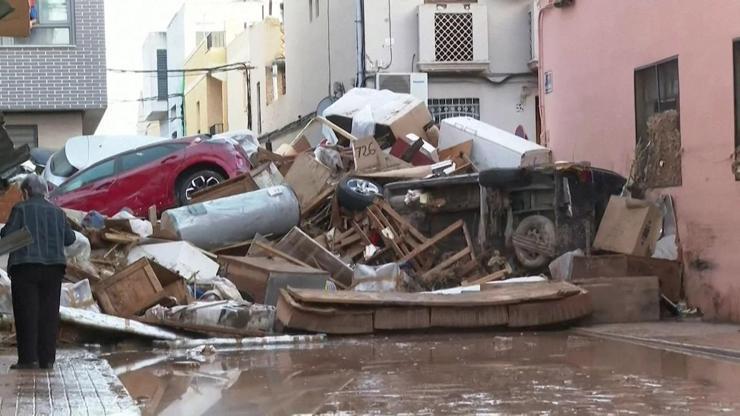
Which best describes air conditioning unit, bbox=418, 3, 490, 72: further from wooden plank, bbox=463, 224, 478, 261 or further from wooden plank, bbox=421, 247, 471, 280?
wooden plank, bbox=421, 247, 471, 280

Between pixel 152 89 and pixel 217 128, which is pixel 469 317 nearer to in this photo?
pixel 217 128

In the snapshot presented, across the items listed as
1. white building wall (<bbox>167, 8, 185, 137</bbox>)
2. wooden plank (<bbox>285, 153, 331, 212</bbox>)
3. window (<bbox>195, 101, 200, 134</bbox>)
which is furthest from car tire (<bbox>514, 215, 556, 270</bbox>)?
white building wall (<bbox>167, 8, 185, 137</bbox>)

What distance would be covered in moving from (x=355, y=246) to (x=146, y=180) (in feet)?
17.2

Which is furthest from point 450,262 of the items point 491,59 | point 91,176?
point 491,59

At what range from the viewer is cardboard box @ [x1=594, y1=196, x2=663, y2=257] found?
15.8 meters

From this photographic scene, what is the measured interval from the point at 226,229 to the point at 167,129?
57.2 m

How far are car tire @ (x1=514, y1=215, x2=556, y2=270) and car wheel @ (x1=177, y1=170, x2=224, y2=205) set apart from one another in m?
6.75

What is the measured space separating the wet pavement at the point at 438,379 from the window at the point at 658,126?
11.0 ft

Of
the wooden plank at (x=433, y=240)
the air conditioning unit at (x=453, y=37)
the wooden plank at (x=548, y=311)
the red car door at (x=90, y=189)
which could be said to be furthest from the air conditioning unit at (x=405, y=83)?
the wooden plank at (x=548, y=311)

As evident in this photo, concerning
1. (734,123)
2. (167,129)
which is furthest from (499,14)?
(167,129)

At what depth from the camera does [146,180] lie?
71.6ft

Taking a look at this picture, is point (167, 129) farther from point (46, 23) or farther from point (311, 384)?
point (311, 384)

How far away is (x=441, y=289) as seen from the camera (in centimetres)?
1672

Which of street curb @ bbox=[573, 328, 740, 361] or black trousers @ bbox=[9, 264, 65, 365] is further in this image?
street curb @ bbox=[573, 328, 740, 361]
